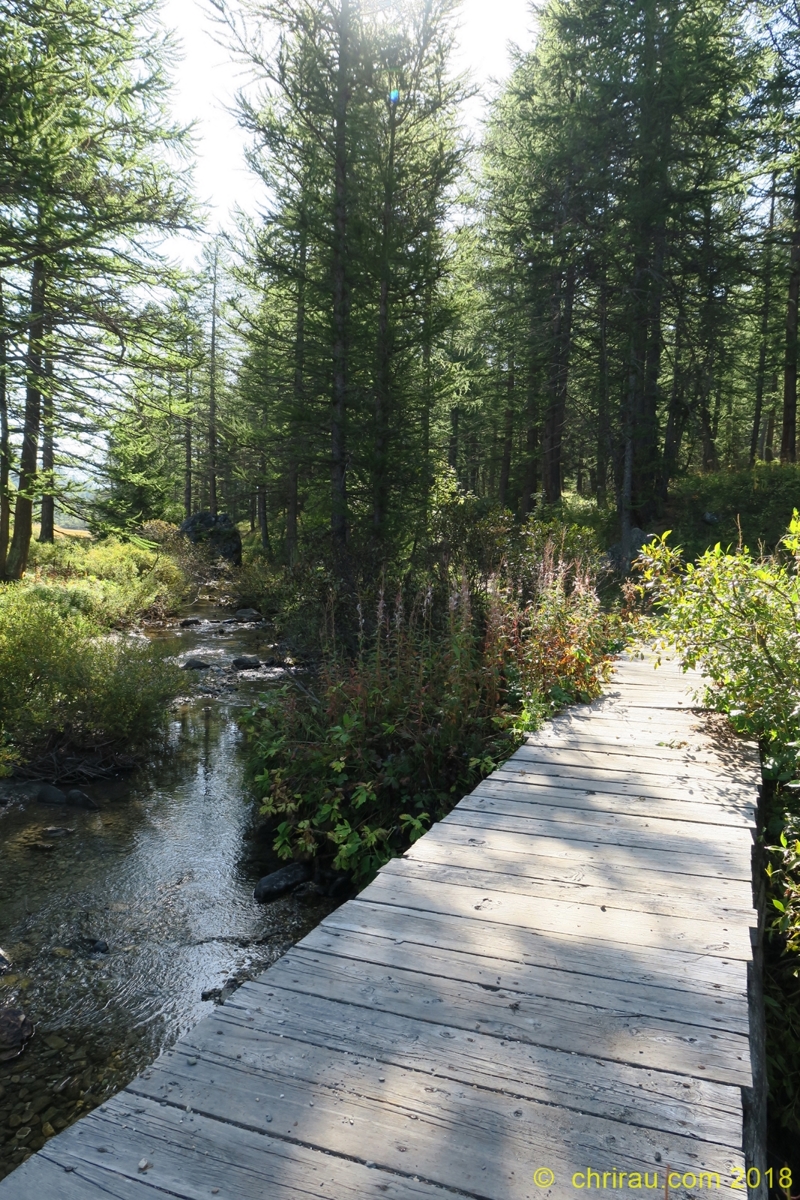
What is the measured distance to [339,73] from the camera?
1348 centimetres

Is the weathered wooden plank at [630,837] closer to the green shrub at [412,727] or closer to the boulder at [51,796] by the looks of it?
the green shrub at [412,727]

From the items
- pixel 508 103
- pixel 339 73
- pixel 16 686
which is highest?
pixel 508 103

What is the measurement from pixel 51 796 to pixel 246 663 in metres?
5.89

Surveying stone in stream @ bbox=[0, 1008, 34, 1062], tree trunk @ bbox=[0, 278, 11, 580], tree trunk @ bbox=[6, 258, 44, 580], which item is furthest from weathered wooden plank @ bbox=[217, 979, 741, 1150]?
tree trunk @ bbox=[6, 258, 44, 580]

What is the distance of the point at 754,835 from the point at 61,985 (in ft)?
13.8

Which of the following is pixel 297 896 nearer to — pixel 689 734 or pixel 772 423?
pixel 689 734

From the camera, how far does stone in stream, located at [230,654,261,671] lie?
1298 cm

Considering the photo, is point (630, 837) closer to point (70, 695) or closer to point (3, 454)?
point (70, 695)

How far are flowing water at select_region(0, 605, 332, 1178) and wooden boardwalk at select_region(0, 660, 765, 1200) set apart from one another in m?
2.23

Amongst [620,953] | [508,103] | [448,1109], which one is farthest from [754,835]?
[508,103]

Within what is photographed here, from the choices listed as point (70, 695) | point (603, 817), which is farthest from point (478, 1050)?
point (70, 695)

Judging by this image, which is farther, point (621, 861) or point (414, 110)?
point (414, 110)

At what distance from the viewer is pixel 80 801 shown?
741 centimetres

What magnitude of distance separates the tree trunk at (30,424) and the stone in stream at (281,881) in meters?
7.87
